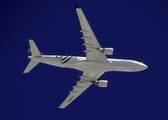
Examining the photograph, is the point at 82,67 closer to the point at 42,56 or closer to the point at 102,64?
the point at 102,64

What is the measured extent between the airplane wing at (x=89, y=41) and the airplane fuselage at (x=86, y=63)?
103 centimetres

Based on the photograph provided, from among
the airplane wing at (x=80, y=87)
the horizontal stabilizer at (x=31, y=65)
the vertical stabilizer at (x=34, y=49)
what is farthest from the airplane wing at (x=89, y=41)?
the horizontal stabilizer at (x=31, y=65)

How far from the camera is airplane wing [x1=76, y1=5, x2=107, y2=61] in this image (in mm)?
39350

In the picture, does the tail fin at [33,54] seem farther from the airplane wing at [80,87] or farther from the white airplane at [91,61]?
the airplane wing at [80,87]

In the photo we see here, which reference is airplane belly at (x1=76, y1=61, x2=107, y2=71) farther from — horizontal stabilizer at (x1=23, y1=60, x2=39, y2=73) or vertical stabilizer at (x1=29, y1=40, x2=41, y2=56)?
horizontal stabilizer at (x1=23, y1=60, x2=39, y2=73)

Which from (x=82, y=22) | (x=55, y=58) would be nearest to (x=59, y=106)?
(x=55, y=58)

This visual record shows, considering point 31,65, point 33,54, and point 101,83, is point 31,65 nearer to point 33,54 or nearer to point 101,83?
point 33,54

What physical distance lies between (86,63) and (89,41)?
14.6 ft

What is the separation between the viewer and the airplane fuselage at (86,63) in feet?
148

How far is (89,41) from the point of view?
42.3m

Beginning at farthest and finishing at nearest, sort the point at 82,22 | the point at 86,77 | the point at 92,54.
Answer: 1. the point at 86,77
2. the point at 92,54
3. the point at 82,22

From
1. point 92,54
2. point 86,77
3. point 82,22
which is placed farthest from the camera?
point 86,77

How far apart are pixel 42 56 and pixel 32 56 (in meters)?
1.59

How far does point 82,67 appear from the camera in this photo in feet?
151
